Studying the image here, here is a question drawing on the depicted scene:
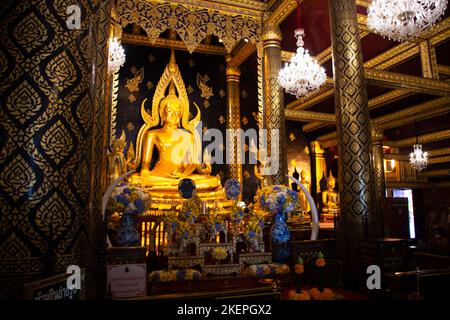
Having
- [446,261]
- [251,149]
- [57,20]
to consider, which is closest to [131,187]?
[57,20]

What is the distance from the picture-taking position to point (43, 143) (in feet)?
3.53

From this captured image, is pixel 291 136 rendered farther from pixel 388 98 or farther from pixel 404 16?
pixel 404 16

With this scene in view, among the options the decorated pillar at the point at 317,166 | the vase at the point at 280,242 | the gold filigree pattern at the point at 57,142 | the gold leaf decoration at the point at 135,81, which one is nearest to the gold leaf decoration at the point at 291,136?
the decorated pillar at the point at 317,166

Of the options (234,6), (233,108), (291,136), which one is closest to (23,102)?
(234,6)

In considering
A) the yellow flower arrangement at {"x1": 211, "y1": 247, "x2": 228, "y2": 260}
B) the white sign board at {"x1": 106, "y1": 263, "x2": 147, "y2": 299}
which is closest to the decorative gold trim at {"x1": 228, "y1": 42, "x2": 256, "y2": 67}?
the yellow flower arrangement at {"x1": 211, "y1": 247, "x2": 228, "y2": 260}

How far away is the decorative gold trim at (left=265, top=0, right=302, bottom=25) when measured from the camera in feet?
19.0

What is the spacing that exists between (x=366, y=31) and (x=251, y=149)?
11.9ft

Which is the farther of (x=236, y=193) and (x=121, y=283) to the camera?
(x=236, y=193)

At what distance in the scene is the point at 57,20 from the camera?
1162 millimetres

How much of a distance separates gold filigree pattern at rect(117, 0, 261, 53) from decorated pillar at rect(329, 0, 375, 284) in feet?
7.75

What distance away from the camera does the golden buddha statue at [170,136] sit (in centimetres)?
770

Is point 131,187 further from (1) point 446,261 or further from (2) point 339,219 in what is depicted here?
A: (1) point 446,261

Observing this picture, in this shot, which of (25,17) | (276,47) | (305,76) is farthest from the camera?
(276,47)

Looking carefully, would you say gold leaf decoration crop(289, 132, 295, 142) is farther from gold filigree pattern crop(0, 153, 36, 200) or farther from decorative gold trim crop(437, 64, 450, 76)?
gold filigree pattern crop(0, 153, 36, 200)
